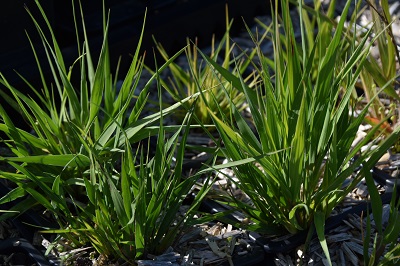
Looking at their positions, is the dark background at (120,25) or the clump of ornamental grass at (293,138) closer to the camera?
the clump of ornamental grass at (293,138)

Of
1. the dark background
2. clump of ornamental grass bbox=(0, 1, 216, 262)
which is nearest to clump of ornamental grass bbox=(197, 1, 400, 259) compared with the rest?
clump of ornamental grass bbox=(0, 1, 216, 262)

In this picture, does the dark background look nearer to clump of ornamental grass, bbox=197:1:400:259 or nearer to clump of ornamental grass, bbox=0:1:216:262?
clump of ornamental grass, bbox=0:1:216:262

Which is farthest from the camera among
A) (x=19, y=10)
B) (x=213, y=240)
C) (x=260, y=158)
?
(x=19, y=10)

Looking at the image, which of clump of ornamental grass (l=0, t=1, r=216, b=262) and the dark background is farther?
the dark background

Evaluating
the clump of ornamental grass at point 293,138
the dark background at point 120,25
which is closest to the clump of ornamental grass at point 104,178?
the clump of ornamental grass at point 293,138

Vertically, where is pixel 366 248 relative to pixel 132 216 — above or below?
below

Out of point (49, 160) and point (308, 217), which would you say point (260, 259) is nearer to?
point (308, 217)

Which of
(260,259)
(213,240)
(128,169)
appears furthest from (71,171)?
(260,259)

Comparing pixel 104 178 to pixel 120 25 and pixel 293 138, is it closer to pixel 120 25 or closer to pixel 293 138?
pixel 293 138

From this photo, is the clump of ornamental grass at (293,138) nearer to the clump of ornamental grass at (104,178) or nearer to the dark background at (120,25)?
the clump of ornamental grass at (104,178)

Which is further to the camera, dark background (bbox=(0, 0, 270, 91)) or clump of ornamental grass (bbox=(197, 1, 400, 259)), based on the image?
dark background (bbox=(0, 0, 270, 91))

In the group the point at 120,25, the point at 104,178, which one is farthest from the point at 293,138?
the point at 120,25
